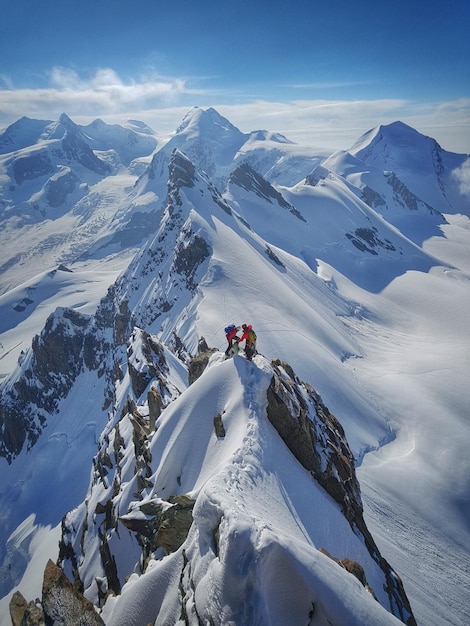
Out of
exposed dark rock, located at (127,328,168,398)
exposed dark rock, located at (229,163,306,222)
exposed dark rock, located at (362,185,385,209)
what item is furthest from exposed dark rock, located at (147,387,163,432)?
exposed dark rock, located at (362,185,385,209)

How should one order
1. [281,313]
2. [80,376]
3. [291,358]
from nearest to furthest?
[291,358], [281,313], [80,376]

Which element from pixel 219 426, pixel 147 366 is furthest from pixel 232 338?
pixel 147 366

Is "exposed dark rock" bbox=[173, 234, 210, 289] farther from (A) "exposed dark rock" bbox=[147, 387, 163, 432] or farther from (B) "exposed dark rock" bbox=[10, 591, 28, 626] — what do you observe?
(B) "exposed dark rock" bbox=[10, 591, 28, 626]

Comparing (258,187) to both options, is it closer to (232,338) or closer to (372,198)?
(372,198)

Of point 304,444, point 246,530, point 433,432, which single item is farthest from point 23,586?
point 433,432

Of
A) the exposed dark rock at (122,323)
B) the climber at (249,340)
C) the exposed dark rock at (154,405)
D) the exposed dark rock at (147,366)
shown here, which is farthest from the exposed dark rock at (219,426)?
the exposed dark rock at (122,323)

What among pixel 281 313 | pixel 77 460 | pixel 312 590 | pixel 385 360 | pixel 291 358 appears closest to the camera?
pixel 312 590

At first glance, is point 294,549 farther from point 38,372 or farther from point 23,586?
point 38,372
